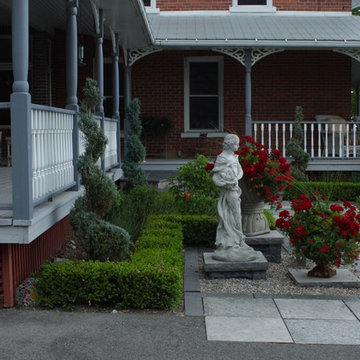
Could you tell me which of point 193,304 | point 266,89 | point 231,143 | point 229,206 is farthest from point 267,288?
point 266,89

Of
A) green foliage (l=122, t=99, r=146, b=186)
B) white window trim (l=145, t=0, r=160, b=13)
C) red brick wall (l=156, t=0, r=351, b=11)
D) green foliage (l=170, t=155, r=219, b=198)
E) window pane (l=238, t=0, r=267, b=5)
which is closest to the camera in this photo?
green foliage (l=170, t=155, r=219, b=198)

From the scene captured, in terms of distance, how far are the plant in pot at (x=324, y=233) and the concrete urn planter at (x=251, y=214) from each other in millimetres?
1117

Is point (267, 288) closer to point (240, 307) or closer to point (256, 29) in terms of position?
point (240, 307)

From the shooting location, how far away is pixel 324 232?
6.82 metres

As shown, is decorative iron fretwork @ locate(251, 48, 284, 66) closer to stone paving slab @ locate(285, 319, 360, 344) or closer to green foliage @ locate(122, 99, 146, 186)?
green foliage @ locate(122, 99, 146, 186)

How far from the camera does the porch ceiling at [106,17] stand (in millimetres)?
10484

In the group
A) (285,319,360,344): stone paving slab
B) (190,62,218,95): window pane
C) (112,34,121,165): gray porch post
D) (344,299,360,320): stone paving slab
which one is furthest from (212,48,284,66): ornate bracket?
(285,319,360,344): stone paving slab

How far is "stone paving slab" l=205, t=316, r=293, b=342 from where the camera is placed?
16.5 ft

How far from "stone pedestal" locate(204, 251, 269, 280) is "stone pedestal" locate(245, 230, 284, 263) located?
3.48 ft

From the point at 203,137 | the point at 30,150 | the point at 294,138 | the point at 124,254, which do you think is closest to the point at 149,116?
the point at 203,137

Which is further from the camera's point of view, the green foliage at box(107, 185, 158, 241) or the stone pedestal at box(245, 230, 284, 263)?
the green foliage at box(107, 185, 158, 241)

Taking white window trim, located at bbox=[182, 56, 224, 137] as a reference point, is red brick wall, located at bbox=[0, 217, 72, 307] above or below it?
below

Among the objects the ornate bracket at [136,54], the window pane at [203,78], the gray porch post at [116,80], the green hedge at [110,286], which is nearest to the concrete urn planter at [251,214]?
the green hedge at [110,286]

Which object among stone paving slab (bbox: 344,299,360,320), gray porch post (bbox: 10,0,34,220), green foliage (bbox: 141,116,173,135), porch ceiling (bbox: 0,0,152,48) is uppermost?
porch ceiling (bbox: 0,0,152,48)
